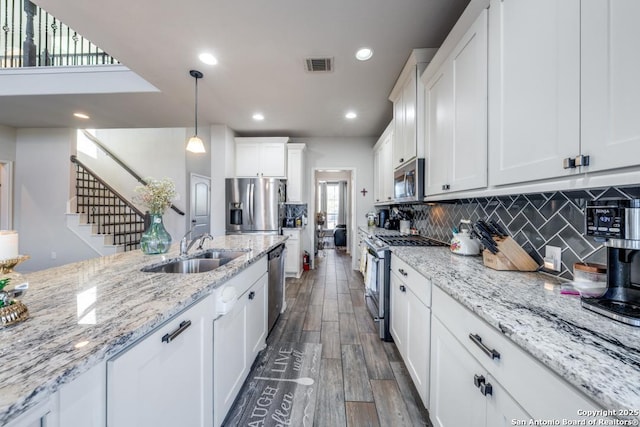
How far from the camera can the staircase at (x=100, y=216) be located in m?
4.64

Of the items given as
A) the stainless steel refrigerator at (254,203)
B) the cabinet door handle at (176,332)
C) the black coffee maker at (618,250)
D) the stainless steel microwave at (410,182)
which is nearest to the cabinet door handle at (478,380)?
the black coffee maker at (618,250)

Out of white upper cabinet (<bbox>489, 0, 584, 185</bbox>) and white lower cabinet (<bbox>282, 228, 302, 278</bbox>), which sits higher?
white upper cabinet (<bbox>489, 0, 584, 185</bbox>)

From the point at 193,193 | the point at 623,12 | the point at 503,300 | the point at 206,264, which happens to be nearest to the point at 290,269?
the point at 206,264

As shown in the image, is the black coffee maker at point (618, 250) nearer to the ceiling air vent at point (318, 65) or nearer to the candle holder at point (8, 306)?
the candle holder at point (8, 306)

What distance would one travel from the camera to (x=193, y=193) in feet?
18.8

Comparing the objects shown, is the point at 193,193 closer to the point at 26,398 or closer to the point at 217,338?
the point at 217,338

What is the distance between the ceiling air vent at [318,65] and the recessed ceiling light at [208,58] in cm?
92

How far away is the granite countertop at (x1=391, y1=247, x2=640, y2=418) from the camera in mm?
502

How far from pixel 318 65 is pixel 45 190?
18.2 ft

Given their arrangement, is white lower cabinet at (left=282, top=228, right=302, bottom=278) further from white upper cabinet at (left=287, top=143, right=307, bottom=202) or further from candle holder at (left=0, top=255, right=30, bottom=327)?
candle holder at (left=0, top=255, right=30, bottom=327)

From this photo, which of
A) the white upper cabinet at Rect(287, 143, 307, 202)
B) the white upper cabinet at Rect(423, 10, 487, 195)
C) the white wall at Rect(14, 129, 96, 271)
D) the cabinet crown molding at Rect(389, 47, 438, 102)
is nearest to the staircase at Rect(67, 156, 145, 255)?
the white wall at Rect(14, 129, 96, 271)

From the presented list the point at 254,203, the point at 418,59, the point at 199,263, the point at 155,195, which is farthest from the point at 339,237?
the point at 155,195

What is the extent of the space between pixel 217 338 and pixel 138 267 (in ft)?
2.15

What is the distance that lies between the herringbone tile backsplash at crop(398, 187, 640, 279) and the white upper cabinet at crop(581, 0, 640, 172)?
0.41m
